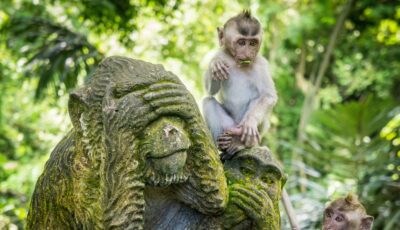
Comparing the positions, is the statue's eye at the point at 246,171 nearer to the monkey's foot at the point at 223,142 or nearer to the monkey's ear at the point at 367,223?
the monkey's foot at the point at 223,142

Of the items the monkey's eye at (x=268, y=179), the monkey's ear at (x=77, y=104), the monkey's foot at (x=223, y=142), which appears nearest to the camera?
the monkey's ear at (x=77, y=104)

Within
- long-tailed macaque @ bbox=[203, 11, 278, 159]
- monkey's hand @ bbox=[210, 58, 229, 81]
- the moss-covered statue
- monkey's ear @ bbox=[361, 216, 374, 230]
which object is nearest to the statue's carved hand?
the moss-covered statue

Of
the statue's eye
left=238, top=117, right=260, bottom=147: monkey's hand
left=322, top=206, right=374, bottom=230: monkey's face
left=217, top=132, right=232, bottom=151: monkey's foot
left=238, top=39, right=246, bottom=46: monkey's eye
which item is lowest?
the statue's eye

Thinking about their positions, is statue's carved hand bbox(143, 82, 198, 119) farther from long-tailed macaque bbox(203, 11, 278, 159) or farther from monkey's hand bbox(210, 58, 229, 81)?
monkey's hand bbox(210, 58, 229, 81)

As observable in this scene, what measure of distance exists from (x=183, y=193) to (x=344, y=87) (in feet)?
31.9

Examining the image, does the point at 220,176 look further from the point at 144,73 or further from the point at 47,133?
the point at 47,133

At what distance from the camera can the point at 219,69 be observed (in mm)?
3975

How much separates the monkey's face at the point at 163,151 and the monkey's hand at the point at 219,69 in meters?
1.70

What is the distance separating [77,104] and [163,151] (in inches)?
16.7

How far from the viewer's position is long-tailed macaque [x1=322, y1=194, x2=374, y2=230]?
3.92 meters

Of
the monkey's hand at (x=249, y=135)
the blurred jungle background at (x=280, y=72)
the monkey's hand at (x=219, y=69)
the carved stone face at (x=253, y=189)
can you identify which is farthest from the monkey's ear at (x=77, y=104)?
the blurred jungle background at (x=280, y=72)

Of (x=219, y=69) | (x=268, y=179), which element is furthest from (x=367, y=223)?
(x=268, y=179)

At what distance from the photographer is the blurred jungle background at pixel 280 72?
21.0 feet

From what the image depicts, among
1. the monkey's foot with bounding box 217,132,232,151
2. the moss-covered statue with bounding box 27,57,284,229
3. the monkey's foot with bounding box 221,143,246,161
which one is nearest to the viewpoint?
the moss-covered statue with bounding box 27,57,284,229
